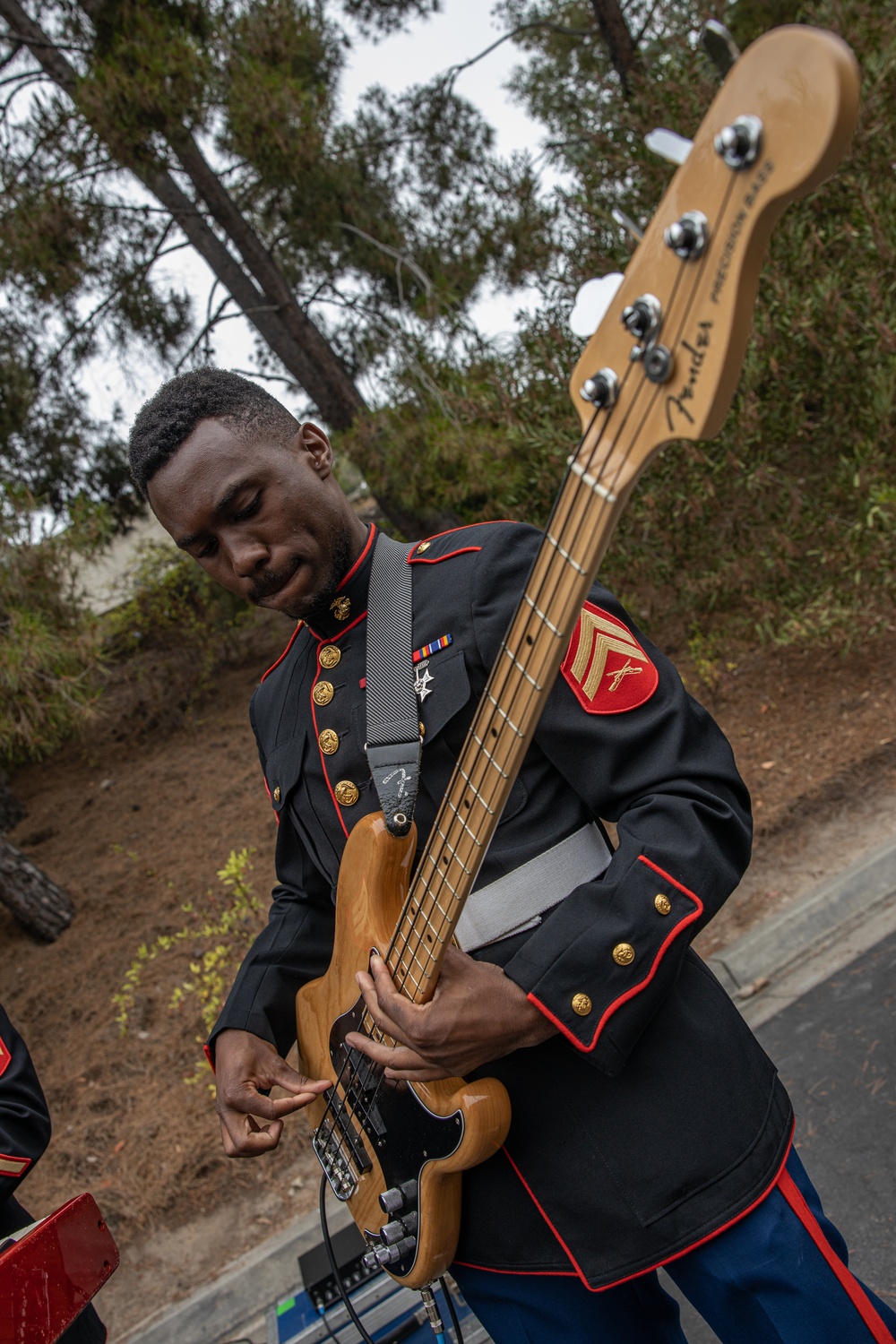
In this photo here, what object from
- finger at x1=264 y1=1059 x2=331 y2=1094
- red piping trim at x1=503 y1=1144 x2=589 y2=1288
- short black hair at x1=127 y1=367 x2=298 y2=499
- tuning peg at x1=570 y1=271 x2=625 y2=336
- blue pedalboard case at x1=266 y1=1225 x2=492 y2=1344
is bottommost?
blue pedalboard case at x1=266 y1=1225 x2=492 y2=1344

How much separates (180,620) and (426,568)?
6589 mm

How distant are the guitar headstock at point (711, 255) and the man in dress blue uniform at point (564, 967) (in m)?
0.44

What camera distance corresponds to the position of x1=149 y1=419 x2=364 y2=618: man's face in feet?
4.94

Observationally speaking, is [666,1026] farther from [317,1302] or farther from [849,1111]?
[849,1111]

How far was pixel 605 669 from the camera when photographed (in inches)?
53.2

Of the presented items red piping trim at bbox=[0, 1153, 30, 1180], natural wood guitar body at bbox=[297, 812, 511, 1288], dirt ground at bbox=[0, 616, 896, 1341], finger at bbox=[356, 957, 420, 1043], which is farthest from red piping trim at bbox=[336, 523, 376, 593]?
dirt ground at bbox=[0, 616, 896, 1341]

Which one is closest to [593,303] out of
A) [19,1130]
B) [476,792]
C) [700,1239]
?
[476,792]

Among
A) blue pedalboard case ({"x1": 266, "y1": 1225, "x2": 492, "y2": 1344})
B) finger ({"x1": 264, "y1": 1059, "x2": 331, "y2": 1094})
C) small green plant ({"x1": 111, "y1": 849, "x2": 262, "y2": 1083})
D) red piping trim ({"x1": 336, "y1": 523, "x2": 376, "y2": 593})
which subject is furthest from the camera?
small green plant ({"x1": 111, "y1": 849, "x2": 262, "y2": 1083})

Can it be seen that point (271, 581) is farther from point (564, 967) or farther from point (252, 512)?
point (564, 967)

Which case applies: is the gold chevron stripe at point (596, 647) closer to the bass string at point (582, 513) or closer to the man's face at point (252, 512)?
the bass string at point (582, 513)

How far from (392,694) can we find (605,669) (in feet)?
1.19

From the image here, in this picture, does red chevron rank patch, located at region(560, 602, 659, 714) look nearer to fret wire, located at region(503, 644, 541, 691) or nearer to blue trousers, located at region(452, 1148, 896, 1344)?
fret wire, located at region(503, 644, 541, 691)

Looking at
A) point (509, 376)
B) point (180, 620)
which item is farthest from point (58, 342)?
point (509, 376)

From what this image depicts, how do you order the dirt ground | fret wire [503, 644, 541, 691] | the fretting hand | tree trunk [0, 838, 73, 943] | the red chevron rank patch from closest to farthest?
1. fret wire [503, 644, 541, 691]
2. the fretting hand
3. the red chevron rank patch
4. the dirt ground
5. tree trunk [0, 838, 73, 943]
